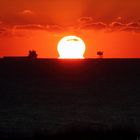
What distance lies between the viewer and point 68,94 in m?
53.9

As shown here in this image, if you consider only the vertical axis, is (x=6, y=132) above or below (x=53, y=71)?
below

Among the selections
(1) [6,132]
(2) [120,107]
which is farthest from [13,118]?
(2) [120,107]

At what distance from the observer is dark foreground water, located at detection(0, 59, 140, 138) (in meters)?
52.8

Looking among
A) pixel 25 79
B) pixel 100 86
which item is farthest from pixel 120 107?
pixel 25 79

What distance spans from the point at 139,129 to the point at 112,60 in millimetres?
6389

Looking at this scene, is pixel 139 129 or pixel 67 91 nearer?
pixel 139 129

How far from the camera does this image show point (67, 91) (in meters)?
54.0

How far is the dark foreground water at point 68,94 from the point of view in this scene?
5284cm

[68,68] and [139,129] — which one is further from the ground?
[68,68]

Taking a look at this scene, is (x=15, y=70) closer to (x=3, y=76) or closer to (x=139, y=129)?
(x=3, y=76)

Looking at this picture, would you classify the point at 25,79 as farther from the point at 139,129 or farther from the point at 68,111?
the point at 139,129

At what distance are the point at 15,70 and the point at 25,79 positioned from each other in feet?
2.89

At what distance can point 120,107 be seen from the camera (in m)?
53.8

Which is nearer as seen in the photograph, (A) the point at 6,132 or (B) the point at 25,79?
(A) the point at 6,132
